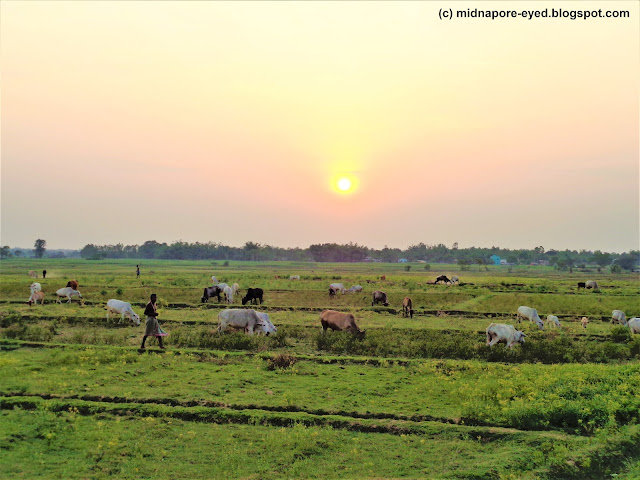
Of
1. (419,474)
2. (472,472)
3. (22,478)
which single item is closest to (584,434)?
(472,472)

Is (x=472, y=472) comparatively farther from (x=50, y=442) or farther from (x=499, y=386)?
(x=50, y=442)

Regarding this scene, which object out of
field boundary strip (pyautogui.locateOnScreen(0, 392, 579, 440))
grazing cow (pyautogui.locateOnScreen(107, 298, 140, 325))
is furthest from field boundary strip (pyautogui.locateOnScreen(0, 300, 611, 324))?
field boundary strip (pyautogui.locateOnScreen(0, 392, 579, 440))

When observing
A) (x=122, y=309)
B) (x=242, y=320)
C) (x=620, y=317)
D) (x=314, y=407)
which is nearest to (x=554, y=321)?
(x=620, y=317)

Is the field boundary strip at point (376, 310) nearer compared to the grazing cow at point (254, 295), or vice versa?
the field boundary strip at point (376, 310)

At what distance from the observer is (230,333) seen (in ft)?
75.4

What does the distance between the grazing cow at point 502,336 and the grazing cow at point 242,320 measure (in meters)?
10.0

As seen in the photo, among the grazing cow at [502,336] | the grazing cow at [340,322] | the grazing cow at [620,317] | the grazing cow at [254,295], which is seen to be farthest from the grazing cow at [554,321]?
the grazing cow at [254,295]

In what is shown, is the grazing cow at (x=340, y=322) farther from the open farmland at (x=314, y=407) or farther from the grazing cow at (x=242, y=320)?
the grazing cow at (x=242, y=320)

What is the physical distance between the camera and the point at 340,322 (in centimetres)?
2367

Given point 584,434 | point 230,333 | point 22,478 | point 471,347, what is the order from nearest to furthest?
point 22,478
point 584,434
point 471,347
point 230,333

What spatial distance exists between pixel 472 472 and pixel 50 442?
8744mm

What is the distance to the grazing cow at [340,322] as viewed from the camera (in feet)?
77.1

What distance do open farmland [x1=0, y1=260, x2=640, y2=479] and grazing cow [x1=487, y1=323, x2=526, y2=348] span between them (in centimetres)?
44

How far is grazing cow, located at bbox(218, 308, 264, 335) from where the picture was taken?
2302cm
